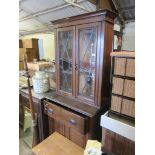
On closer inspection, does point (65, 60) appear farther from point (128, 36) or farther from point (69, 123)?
point (128, 36)

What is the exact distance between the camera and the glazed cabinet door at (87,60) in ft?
3.99

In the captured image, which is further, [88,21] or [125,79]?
[88,21]

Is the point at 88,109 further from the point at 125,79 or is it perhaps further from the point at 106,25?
the point at 106,25

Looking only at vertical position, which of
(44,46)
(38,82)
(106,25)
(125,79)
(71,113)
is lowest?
(71,113)

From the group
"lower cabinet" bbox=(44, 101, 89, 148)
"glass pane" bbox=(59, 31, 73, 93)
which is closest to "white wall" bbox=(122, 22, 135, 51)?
"glass pane" bbox=(59, 31, 73, 93)

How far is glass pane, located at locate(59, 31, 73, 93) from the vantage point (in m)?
1.43

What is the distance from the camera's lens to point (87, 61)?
1.31 meters

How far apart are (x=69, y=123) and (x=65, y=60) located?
2.12 ft

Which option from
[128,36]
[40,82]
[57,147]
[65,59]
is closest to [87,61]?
[65,59]

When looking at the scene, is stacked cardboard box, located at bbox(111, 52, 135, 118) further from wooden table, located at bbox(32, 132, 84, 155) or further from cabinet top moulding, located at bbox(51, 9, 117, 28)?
wooden table, located at bbox(32, 132, 84, 155)

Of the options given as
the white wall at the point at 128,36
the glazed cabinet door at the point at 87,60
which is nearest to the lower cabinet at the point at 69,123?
the glazed cabinet door at the point at 87,60

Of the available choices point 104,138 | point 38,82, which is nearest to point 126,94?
point 104,138

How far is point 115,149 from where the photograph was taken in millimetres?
1053
